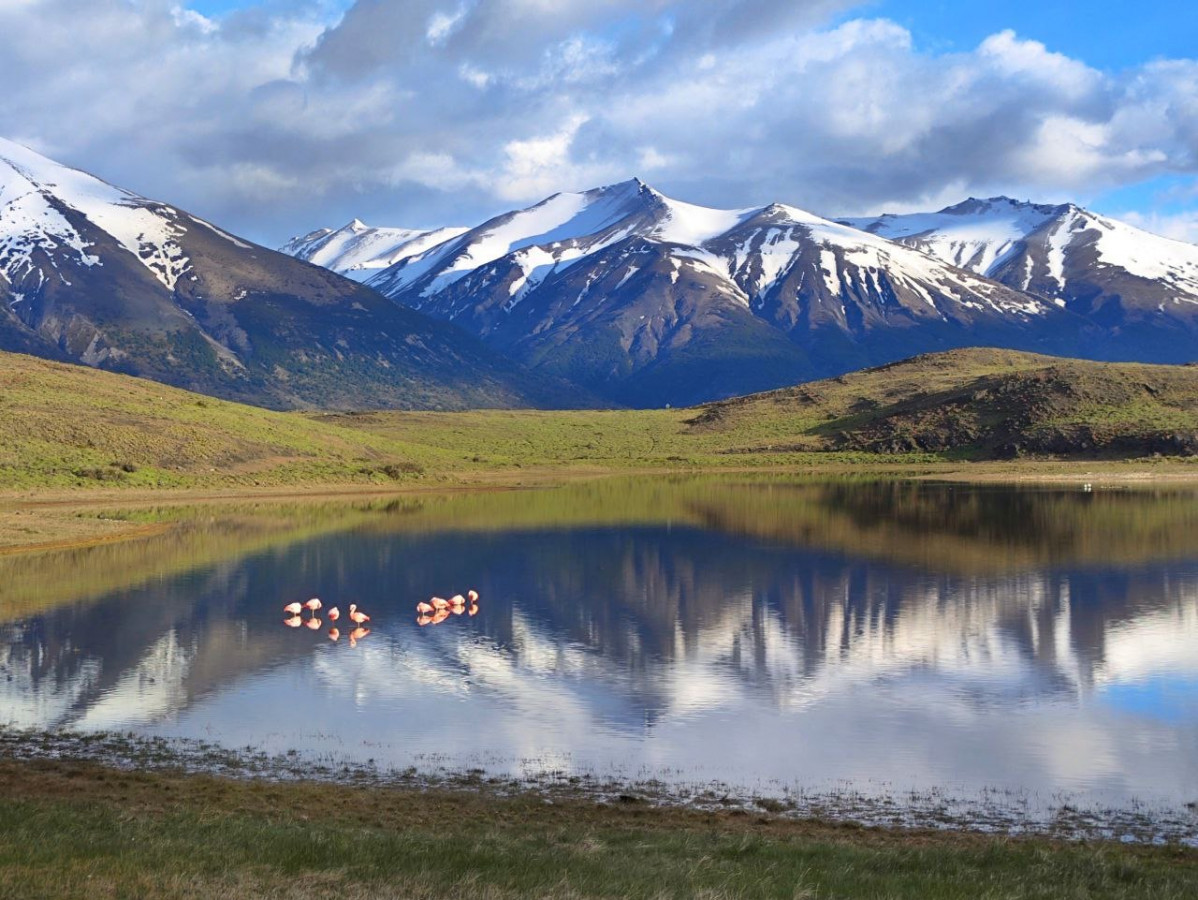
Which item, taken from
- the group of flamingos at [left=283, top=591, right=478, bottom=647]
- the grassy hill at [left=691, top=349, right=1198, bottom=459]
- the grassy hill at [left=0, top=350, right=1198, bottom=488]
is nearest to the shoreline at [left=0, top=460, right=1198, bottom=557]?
the grassy hill at [left=0, top=350, right=1198, bottom=488]

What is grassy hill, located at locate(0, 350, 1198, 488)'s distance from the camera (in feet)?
364

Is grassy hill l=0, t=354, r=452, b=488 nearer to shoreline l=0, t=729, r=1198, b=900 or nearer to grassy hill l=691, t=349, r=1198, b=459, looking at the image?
grassy hill l=691, t=349, r=1198, b=459

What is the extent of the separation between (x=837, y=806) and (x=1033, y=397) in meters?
154

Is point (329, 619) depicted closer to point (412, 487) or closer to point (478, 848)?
point (478, 848)

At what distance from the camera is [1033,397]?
16538 cm

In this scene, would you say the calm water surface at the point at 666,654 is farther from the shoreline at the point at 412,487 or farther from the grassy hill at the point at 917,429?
the grassy hill at the point at 917,429

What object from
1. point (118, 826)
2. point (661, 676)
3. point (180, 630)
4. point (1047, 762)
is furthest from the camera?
point (180, 630)

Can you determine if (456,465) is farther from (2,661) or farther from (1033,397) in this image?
(2,661)

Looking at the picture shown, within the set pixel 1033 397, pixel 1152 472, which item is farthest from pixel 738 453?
pixel 1152 472

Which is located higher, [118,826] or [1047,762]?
[118,826]

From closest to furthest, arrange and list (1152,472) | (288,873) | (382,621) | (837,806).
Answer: (288,873) → (837,806) → (382,621) → (1152,472)

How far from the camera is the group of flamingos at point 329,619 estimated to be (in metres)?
41.9

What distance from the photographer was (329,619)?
44688mm

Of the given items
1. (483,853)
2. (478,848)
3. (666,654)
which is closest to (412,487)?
(666,654)
